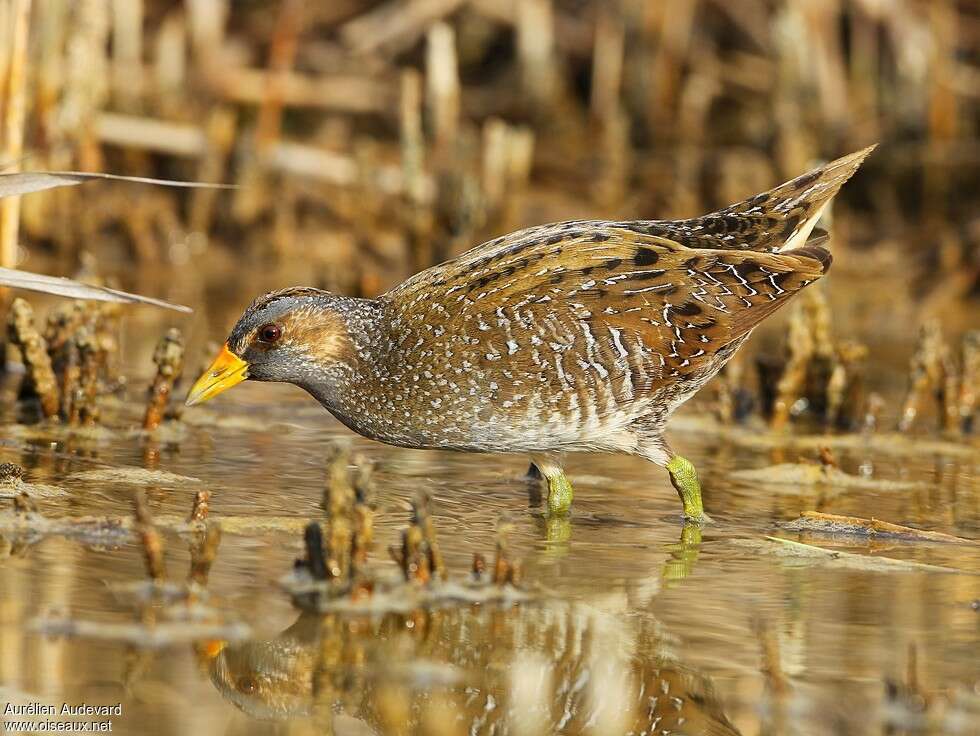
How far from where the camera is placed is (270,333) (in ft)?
19.3

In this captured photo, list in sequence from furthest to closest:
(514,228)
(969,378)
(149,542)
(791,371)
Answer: (514,228), (969,378), (791,371), (149,542)

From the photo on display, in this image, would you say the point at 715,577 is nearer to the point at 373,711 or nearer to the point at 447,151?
the point at 373,711

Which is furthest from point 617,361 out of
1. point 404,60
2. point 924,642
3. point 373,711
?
point 404,60

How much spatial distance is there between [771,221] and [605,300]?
1037 mm

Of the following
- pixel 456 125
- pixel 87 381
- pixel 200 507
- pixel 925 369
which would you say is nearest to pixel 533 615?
pixel 200 507

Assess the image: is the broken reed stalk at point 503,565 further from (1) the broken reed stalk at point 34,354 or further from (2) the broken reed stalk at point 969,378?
(2) the broken reed stalk at point 969,378

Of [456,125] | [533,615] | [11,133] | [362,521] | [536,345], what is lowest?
[533,615]

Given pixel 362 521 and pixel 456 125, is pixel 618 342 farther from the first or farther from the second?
pixel 456 125

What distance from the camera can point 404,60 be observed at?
45.0 feet

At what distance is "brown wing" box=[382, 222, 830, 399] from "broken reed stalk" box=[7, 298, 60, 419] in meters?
1.43

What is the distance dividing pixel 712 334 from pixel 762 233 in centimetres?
71

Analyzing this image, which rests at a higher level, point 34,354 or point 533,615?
point 34,354

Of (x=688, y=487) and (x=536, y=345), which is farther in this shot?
(x=688, y=487)

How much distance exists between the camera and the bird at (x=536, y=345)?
5789mm
